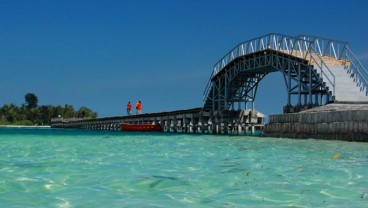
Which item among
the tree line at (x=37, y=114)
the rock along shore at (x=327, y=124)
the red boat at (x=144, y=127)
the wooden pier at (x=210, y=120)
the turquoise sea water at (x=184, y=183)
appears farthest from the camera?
the tree line at (x=37, y=114)

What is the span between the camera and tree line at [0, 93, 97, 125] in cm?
17375

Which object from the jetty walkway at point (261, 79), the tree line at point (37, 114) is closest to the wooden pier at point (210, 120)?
the jetty walkway at point (261, 79)

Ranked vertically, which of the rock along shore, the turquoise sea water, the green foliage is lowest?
the turquoise sea water

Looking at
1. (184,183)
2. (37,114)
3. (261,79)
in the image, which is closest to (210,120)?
(261,79)

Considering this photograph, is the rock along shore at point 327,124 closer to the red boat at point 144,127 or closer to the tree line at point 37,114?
the red boat at point 144,127

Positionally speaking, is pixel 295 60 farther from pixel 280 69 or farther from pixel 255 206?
pixel 255 206

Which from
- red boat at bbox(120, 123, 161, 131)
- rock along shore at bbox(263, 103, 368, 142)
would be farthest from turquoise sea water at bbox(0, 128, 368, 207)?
red boat at bbox(120, 123, 161, 131)

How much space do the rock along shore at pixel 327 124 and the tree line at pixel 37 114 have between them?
144 m

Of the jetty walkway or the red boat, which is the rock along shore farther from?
the red boat

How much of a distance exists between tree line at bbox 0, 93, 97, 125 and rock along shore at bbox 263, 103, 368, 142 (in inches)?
5684

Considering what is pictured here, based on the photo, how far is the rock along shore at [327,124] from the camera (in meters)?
25.5

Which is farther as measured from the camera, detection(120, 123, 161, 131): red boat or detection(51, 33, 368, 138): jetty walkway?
detection(120, 123, 161, 131): red boat

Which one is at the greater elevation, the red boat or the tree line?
the tree line

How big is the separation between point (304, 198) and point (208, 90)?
49.5m
